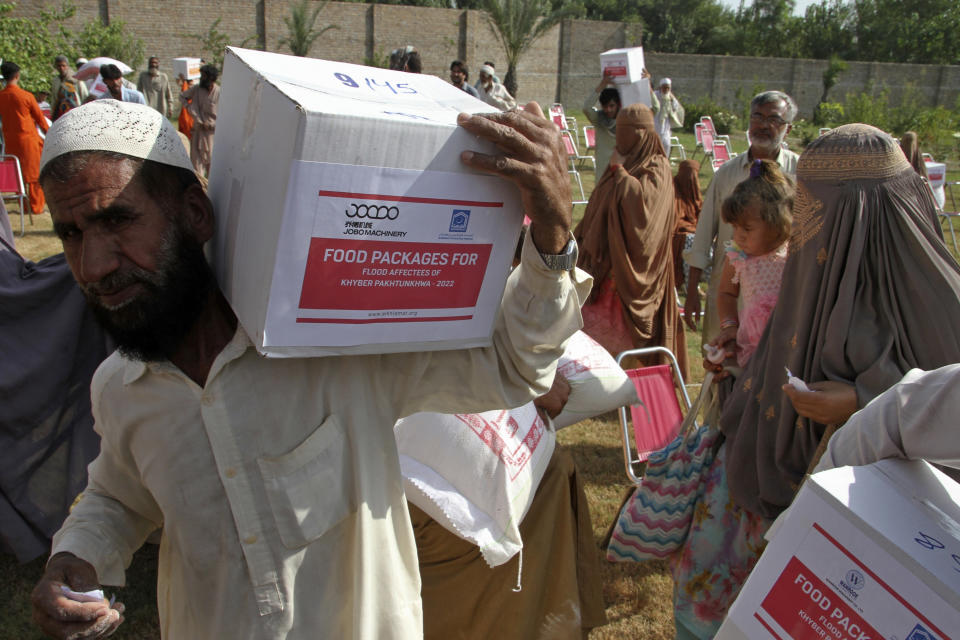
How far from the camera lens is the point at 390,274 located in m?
1.19

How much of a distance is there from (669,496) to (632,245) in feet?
8.59

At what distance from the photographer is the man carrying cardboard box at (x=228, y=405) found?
1335mm

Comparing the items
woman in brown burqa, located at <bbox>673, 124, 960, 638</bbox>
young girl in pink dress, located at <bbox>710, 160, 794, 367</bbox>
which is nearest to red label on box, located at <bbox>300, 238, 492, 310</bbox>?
woman in brown burqa, located at <bbox>673, 124, 960, 638</bbox>

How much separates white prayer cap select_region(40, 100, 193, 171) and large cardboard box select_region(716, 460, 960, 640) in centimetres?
128

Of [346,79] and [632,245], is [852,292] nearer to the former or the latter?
[346,79]

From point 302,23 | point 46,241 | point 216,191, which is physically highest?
point 302,23

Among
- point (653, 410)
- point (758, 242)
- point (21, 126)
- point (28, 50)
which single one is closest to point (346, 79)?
point (758, 242)

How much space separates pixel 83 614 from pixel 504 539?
46.3 inches

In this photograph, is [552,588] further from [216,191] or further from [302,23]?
[302,23]

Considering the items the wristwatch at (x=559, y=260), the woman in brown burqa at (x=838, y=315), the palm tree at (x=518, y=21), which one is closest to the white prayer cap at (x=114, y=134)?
the wristwatch at (x=559, y=260)

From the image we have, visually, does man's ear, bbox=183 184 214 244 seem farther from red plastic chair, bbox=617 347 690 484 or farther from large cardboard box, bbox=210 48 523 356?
red plastic chair, bbox=617 347 690 484

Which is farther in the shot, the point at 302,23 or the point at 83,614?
the point at 302,23

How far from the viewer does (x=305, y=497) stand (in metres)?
1.40

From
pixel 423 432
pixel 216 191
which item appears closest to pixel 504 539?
pixel 423 432
